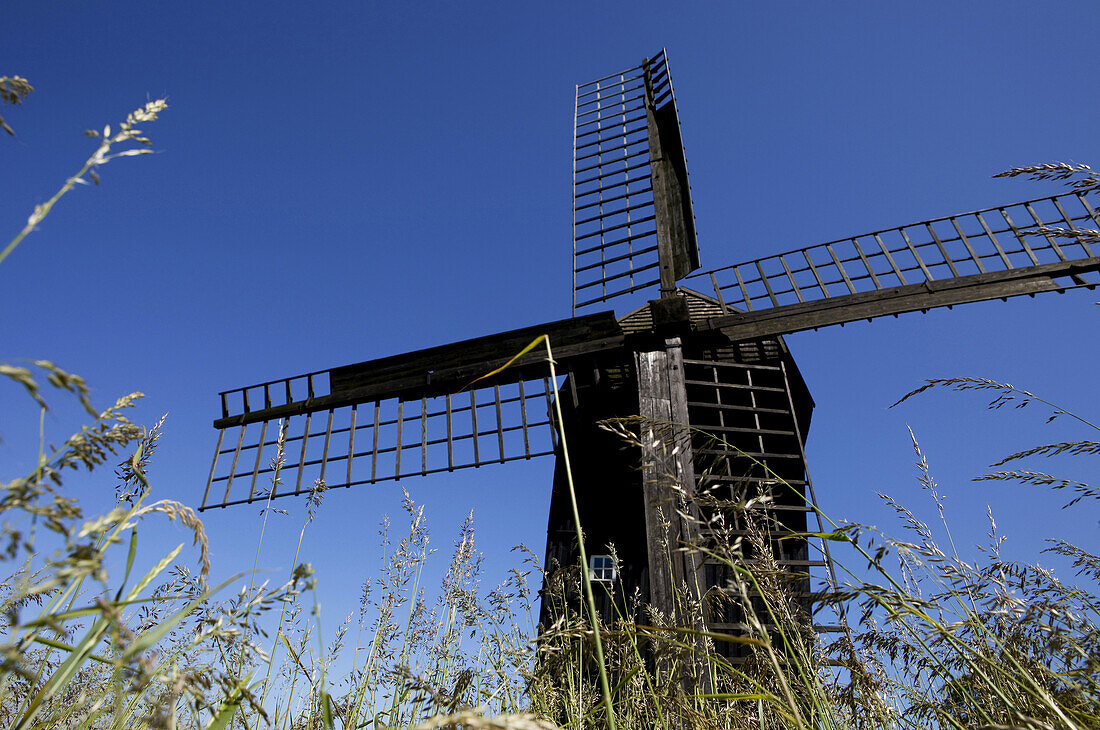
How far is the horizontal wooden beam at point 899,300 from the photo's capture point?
728cm

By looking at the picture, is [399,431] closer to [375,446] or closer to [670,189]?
[375,446]

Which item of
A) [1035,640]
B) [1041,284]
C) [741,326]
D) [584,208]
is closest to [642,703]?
[1035,640]

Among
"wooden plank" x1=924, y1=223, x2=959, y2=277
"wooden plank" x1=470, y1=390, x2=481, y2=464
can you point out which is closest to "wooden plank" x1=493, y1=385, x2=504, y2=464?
"wooden plank" x1=470, y1=390, x2=481, y2=464

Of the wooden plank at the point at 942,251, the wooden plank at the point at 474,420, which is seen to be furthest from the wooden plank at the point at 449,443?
the wooden plank at the point at 942,251

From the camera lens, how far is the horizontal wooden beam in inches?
287

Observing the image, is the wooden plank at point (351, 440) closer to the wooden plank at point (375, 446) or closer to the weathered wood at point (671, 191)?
the wooden plank at point (375, 446)

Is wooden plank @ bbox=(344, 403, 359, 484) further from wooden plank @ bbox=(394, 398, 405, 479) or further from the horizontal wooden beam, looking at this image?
the horizontal wooden beam

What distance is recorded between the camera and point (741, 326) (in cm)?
754

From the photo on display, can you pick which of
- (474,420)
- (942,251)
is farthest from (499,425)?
(942,251)

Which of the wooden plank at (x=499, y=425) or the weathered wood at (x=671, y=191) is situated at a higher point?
the weathered wood at (x=671, y=191)

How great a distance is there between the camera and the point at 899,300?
7438 mm

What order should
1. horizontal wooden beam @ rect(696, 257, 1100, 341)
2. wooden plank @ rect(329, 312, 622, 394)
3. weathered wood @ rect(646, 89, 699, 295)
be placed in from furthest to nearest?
weathered wood @ rect(646, 89, 699, 295) → wooden plank @ rect(329, 312, 622, 394) → horizontal wooden beam @ rect(696, 257, 1100, 341)

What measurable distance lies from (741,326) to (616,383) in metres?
2.43

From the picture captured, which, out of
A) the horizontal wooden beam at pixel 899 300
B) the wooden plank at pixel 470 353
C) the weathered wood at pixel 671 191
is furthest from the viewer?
the weathered wood at pixel 671 191
